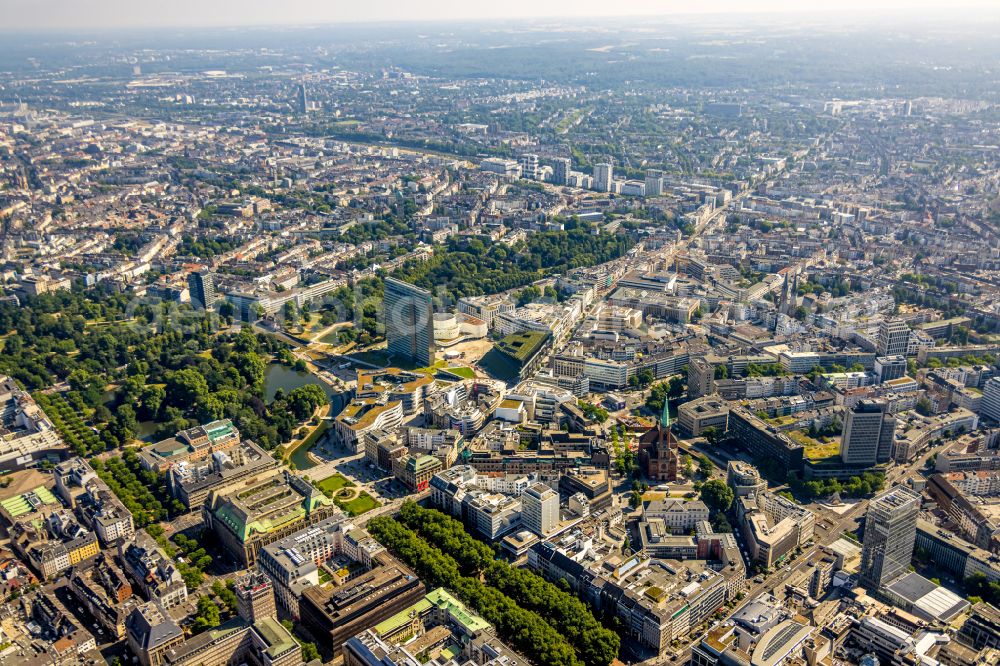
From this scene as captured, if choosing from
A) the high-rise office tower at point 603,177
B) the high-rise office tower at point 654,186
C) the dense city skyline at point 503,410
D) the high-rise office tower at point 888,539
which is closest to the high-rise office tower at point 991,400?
the dense city skyline at point 503,410

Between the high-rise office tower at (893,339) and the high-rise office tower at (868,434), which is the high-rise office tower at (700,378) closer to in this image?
the high-rise office tower at (868,434)

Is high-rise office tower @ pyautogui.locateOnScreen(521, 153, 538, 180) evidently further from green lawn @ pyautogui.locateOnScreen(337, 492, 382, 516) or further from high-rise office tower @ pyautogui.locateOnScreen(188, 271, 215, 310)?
green lawn @ pyautogui.locateOnScreen(337, 492, 382, 516)

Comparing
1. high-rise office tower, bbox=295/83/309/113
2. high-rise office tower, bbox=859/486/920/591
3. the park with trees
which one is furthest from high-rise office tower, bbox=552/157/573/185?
high-rise office tower, bbox=859/486/920/591

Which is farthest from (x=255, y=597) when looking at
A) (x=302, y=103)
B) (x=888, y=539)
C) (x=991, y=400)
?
(x=302, y=103)

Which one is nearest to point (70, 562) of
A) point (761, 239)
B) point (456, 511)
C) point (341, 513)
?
point (341, 513)

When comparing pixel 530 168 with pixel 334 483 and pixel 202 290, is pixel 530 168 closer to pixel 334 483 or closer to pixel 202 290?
pixel 202 290

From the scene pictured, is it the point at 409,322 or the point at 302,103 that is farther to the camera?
the point at 302,103
